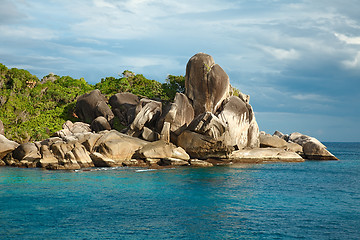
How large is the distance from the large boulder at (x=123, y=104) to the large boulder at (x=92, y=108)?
5.51 feet

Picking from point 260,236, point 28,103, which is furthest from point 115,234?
point 28,103

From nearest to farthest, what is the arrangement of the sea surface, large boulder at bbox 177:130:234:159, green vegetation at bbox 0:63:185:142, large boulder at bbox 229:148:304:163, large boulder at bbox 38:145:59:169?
the sea surface < large boulder at bbox 38:145:59:169 < large boulder at bbox 177:130:234:159 < large boulder at bbox 229:148:304:163 < green vegetation at bbox 0:63:185:142

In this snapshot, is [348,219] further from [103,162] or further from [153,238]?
[103,162]

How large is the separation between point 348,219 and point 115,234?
12.8 m

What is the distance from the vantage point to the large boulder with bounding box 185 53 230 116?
5188cm

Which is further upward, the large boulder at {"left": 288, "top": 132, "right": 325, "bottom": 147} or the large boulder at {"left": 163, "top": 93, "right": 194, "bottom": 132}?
the large boulder at {"left": 163, "top": 93, "right": 194, "bottom": 132}

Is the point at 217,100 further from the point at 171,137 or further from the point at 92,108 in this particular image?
the point at 92,108

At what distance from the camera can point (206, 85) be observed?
52.0m

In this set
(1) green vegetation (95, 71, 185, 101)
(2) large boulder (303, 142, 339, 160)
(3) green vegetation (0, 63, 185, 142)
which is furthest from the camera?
(1) green vegetation (95, 71, 185, 101)

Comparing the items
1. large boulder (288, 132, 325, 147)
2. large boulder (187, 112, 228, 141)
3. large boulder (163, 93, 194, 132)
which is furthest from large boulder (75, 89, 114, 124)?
large boulder (288, 132, 325, 147)

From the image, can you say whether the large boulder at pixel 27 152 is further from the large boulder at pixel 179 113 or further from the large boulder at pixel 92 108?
the large boulder at pixel 179 113

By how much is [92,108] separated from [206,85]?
1861 centimetres

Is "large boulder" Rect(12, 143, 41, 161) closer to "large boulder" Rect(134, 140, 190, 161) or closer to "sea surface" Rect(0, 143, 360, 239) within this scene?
"sea surface" Rect(0, 143, 360, 239)

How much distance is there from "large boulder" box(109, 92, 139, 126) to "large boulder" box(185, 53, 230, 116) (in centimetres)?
1128
